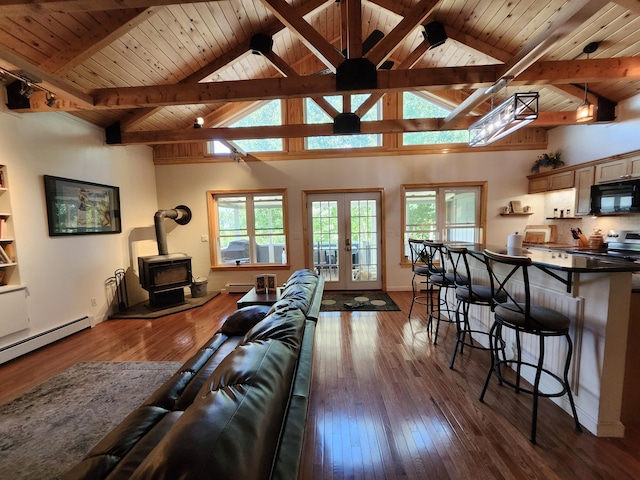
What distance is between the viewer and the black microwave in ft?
11.0

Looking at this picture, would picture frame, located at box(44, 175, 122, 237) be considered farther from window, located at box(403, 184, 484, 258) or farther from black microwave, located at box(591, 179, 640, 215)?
black microwave, located at box(591, 179, 640, 215)

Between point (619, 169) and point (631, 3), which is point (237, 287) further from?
point (619, 169)

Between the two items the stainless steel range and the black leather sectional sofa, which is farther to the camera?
the stainless steel range

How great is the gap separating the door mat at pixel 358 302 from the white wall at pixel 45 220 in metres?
3.49

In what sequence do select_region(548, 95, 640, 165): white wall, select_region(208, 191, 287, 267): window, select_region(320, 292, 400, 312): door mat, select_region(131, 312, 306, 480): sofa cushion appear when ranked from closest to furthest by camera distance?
1. select_region(131, 312, 306, 480): sofa cushion
2. select_region(548, 95, 640, 165): white wall
3. select_region(320, 292, 400, 312): door mat
4. select_region(208, 191, 287, 267): window

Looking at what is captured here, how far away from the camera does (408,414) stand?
1.88 metres

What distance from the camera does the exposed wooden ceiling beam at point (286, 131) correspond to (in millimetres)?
3961

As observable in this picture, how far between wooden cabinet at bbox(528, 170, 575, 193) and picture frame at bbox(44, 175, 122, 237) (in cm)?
744

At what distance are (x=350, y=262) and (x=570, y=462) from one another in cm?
396

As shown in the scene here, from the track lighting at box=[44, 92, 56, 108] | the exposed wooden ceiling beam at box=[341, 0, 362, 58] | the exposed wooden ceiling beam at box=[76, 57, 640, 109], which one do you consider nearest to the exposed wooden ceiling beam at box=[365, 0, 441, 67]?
the exposed wooden ceiling beam at box=[341, 0, 362, 58]

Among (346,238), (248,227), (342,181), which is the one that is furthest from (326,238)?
(248,227)

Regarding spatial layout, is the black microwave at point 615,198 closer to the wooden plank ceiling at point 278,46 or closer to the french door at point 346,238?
the wooden plank ceiling at point 278,46

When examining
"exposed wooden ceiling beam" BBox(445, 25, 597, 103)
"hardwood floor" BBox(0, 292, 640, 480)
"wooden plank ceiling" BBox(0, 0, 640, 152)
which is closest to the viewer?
"hardwood floor" BBox(0, 292, 640, 480)

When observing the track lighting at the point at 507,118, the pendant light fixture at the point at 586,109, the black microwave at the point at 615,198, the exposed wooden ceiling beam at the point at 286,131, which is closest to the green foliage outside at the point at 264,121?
the exposed wooden ceiling beam at the point at 286,131
